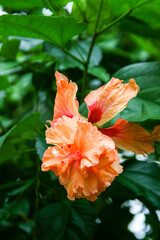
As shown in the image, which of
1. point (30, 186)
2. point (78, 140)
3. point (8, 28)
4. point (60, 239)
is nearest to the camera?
point (78, 140)

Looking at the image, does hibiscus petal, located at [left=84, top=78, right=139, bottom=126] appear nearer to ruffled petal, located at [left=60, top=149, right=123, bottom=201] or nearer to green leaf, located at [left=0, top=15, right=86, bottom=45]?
ruffled petal, located at [left=60, top=149, right=123, bottom=201]

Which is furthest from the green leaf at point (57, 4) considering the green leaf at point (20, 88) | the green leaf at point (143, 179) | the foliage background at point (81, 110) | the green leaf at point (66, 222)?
the green leaf at point (20, 88)

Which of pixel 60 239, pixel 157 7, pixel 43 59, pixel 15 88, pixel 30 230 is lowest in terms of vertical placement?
pixel 30 230

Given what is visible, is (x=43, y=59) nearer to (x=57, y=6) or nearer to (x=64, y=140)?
(x=57, y=6)

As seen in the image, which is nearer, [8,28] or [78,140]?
[78,140]

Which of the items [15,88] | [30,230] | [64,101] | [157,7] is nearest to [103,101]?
[64,101]

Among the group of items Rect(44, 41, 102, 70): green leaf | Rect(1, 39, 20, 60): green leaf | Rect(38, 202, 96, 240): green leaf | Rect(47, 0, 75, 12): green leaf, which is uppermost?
Rect(47, 0, 75, 12): green leaf

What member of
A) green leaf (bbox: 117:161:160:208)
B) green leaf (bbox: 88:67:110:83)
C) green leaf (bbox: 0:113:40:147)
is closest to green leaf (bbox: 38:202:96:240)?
green leaf (bbox: 117:161:160:208)
